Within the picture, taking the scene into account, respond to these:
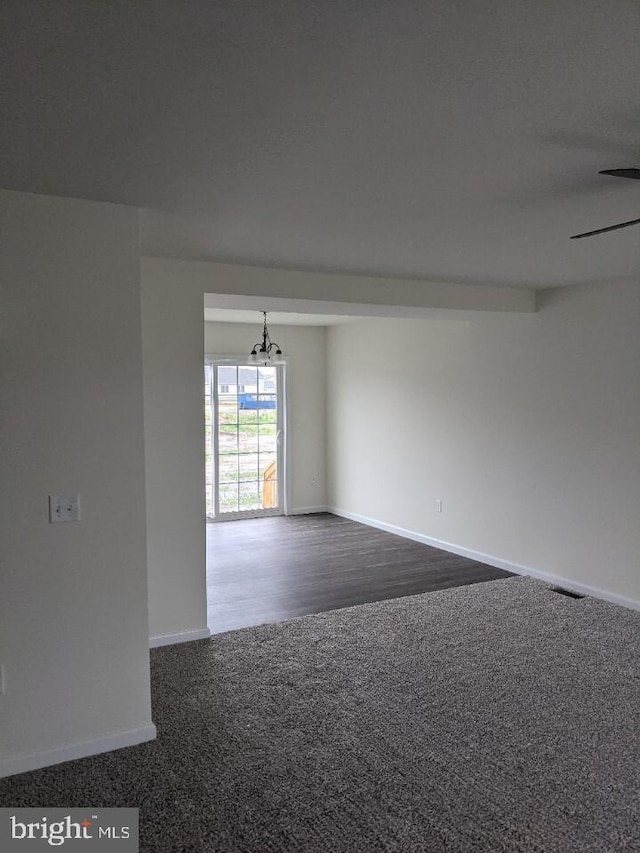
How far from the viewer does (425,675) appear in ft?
11.6

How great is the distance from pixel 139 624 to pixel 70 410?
0.99 meters

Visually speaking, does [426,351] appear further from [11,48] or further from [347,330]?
[11,48]

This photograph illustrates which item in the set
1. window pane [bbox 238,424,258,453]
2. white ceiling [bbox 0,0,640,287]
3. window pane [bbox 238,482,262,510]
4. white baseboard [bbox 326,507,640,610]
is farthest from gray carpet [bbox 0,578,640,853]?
window pane [bbox 238,424,258,453]

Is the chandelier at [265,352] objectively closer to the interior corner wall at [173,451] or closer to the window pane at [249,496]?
the window pane at [249,496]

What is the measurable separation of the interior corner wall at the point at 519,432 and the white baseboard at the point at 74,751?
3.51m

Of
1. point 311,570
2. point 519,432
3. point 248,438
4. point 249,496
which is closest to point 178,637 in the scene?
point 311,570

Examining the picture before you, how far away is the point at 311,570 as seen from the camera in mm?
5730

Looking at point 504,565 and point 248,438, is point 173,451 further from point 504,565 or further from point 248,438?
point 248,438

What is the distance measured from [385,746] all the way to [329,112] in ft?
8.18

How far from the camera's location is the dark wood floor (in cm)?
480

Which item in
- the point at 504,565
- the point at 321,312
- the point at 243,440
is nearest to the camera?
the point at 321,312

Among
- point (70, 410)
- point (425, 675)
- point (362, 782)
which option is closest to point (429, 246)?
point (70, 410)

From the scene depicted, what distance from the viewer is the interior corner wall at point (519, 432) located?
186 inches

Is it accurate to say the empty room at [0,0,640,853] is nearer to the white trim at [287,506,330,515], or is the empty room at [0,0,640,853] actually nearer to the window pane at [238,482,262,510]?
the window pane at [238,482,262,510]
